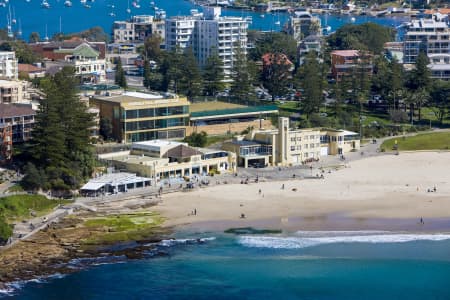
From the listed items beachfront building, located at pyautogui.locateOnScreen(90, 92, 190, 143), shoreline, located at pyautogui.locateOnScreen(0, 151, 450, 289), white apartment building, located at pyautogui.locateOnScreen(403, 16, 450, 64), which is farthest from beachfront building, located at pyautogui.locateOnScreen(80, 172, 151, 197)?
white apartment building, located at pyautogui.locateOnScreen(403, 16, 450, 64)

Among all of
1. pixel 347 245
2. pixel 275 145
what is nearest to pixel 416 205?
pixel 347 245

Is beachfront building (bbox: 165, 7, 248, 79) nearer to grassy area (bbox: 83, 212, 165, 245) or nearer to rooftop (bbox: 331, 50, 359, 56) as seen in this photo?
rooftop (bbox: 331, 50, 359, 56)

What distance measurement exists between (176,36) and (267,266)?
54456 mm

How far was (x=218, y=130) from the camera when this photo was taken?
67125mm

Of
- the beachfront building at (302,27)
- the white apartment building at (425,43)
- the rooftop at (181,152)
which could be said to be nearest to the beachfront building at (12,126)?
the rooftop at (181,152)

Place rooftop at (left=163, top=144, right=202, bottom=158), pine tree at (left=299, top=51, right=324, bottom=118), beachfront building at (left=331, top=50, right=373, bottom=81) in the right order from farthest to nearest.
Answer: beachfront building at (left=331, top=50, right=373, bottom=81) < pine tree at (left=299, top=51, right=324, bottom=118) < rooftop at (left=163, top=144, right=202, bottom=158)

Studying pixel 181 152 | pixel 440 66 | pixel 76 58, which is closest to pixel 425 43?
pixel 440 66

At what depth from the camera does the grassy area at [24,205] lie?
47656 mm

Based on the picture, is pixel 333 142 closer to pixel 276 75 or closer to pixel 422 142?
pixel 422 142

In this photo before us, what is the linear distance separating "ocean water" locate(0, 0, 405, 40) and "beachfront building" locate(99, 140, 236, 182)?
72839 millimetres

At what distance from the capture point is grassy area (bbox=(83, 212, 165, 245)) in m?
45.0

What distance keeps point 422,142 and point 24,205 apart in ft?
92.3

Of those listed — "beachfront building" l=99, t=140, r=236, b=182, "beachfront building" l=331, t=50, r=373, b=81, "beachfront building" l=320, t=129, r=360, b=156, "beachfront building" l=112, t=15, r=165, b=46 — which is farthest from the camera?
"beachfront building" l=112, t=15, r=165, b=46

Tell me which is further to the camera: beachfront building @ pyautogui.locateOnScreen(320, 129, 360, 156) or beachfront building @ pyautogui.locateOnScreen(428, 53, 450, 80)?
beachfront building @ pyautogui.locateOnScreen(428, 53, 450, 80)
